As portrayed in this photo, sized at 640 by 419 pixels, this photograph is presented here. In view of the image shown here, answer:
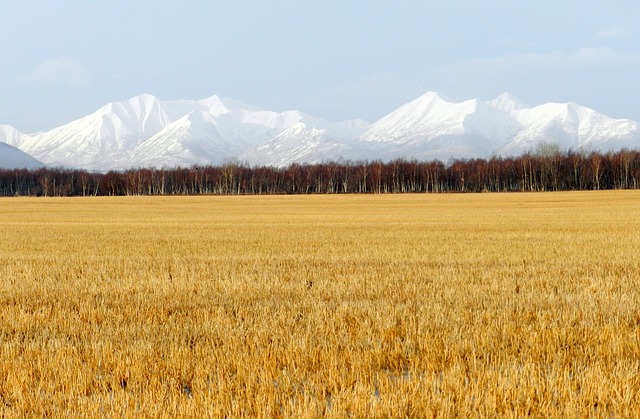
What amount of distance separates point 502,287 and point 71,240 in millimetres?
23562

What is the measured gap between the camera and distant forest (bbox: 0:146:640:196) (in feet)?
443

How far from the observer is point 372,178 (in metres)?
155

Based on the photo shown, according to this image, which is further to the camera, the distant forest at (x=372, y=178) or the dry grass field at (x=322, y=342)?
the distant forest at (x=372, y=178)

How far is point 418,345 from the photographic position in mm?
7379

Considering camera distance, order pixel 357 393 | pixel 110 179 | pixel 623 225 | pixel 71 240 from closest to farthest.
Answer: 1. pixel 357 393
2. pixel 71 240
3. pixel 623 225
4. pixel 110 179

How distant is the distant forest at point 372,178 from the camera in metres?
135

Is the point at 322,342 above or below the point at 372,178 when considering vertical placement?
below

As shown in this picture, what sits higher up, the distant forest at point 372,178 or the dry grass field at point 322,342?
the distant forest at point 372,178

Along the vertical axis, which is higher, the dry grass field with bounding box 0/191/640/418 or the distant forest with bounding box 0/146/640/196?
the distant forest with bounding box 0/146/640/196

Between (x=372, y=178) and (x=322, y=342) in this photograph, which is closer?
(x=322, y=342)

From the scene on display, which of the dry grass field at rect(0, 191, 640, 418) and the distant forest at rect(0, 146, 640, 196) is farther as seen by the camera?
the distant forest at rect(0, 146, 640, 196)

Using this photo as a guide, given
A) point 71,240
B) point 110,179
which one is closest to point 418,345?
point 71,240

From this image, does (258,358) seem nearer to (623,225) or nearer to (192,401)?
(192,401)

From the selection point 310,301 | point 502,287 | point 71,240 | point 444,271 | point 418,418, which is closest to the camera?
point 418,418
